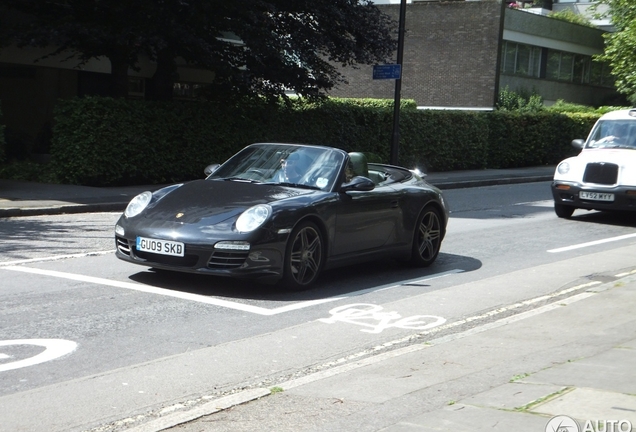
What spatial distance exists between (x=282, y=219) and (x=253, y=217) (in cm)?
28

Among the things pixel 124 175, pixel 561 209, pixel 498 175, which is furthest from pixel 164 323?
pixel 498 175

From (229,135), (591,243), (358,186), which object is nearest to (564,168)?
(591,243)

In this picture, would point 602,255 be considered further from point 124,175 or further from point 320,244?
point 124,175

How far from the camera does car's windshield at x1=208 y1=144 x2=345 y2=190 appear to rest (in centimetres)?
974

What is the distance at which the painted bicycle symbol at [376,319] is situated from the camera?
7898 millimetres

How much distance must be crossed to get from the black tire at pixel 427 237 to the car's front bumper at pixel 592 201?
20.1 feet

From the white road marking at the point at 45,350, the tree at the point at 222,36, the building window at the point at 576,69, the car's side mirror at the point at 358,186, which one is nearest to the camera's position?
the white road marking at the point at 45,350

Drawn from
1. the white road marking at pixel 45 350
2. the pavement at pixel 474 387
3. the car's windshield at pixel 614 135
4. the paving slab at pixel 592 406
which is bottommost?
the white road marking at pixel 45 350

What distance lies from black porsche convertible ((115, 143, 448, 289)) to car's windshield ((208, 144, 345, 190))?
0.03 ft

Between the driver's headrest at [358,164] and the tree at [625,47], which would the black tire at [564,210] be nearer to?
the driver's headrest at [358,164]

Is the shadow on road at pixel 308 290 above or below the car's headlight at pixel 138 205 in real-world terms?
below

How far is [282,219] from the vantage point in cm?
875

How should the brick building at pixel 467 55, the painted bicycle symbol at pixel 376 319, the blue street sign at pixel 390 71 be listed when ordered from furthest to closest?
1. the brick building at pixel 467 55
2. the blue street sign at pixel 390 71
3. the painted bicycle symbol at pixel 376 319

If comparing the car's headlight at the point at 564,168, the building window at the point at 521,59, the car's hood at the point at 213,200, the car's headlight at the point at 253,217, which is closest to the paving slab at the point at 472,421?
the car's headlight at the point at 253,217
